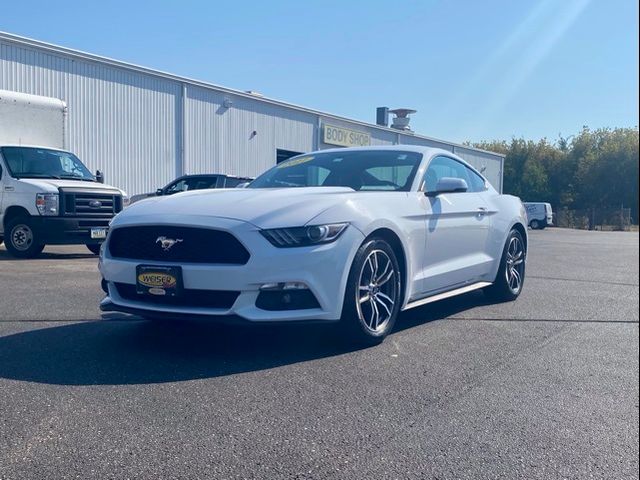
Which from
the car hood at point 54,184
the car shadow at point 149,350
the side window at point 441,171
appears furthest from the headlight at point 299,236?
the car hood at point 54,184

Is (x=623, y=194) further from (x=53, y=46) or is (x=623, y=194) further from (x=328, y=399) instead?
(x=328, y=399)

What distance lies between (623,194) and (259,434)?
47.0 metres

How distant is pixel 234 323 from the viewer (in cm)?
436

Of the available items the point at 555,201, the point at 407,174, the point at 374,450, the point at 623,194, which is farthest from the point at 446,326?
the point at 555,201

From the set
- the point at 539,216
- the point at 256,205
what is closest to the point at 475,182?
the point at 256,205

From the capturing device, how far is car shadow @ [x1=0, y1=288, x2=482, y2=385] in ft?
13.6

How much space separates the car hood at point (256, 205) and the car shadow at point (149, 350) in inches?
28.7

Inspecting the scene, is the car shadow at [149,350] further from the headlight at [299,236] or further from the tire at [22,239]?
the tire at [22,239]

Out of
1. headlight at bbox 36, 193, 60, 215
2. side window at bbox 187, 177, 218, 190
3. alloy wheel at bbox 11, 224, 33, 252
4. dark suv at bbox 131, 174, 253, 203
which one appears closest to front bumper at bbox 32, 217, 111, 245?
headlight at bbox 36, 193, 60, 215

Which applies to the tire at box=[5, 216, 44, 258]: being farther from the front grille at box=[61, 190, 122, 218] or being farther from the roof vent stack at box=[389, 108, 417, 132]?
the roof vent stack at box=[389, 108, 417, 132]

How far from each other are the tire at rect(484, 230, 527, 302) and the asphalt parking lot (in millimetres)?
903

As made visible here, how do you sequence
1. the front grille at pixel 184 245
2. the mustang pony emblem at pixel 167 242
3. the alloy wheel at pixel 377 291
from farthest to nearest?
the alloy wheel at pixel 377 291
the mustang pony emblem at pixel 167 242
the front grille at pixel 184 245

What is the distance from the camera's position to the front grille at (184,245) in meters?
4.46

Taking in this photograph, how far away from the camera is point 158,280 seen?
14.9 ft
